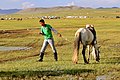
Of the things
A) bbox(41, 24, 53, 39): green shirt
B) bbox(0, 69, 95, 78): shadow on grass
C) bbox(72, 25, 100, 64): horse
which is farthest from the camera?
bbox(41, 24, 53, 39): green shirt

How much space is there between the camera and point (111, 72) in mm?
15359

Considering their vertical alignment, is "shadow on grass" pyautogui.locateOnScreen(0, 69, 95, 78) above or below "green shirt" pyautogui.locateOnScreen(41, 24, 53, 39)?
below

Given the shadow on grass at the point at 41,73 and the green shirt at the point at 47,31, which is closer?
the shadow on grass at the point at 41,73

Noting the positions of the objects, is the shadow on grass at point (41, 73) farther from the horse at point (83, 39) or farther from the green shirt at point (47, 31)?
the green shirt at point (47, 31)

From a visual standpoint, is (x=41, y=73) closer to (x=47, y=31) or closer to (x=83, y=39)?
(x=83, y=39)

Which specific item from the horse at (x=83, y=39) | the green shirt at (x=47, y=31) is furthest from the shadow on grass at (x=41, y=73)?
the green shirt at (x=47, y=31)

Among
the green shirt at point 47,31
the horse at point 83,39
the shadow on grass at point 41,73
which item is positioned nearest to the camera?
the shadow on grass at point 41,73

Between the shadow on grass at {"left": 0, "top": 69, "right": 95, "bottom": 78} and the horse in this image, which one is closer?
the shadow on grass at {"left": 0, "top": 69, "right": 95, "bottom": 78}

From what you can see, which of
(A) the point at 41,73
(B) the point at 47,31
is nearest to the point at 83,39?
(B) the point at 47,31

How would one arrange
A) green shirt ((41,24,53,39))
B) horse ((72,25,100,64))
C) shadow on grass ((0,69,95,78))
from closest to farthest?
shadow on grass ((0,69,95,78)), horse ((72,25,100,64)), green shirt ((41,24,53,39))

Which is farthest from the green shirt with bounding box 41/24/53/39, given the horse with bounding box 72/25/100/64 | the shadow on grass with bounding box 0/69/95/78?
the shadow on grass with bounding box 0/69/95/78

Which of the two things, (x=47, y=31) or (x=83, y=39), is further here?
(x=47, y=31)

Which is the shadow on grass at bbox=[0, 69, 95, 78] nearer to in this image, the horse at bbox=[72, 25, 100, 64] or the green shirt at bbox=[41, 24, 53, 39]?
the horse at bbox=[72, 25, 100, 64]

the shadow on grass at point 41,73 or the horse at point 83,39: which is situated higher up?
the horse at point 83,39
